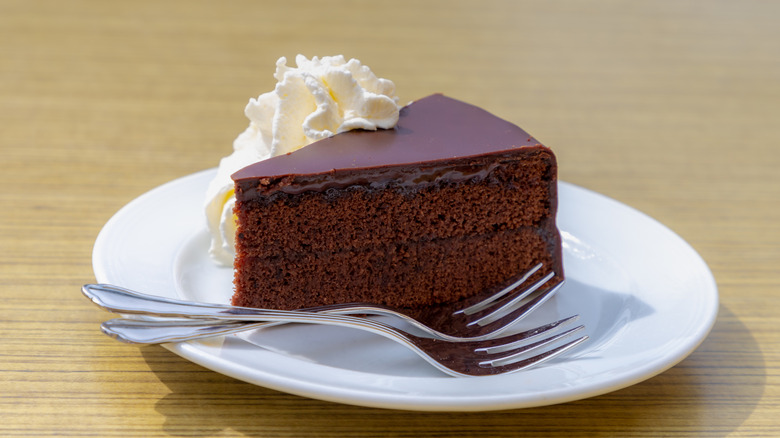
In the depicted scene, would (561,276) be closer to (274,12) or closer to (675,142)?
(675,142)

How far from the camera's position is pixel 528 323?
194cm

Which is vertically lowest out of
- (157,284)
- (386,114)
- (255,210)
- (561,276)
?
(561,276)

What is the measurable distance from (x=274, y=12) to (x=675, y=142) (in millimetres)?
2414

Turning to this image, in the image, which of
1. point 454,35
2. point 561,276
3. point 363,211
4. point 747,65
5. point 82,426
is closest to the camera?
point 82,426

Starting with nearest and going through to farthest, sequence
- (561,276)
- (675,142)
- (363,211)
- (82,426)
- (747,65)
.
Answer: (82,426) < (363,211) < (561,276) < (675,142) < (747,65)

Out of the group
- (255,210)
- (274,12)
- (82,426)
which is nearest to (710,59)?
(274,12)

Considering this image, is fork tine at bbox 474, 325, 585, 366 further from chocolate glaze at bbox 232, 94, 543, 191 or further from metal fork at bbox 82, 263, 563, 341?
chocolate glaze at bbox 232, 94, 543, 191

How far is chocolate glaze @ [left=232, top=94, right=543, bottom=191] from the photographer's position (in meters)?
1.87

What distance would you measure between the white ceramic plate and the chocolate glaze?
1.15 ft

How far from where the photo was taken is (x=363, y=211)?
1.97 m

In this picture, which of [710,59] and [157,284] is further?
[710,59]

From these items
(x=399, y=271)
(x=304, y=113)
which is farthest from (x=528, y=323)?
(x=304, y=113)

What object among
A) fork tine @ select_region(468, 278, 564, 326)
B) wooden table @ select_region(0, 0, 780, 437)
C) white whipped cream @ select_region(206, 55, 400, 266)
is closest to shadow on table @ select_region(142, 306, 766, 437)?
wooden table @ select_region(0, 0, 780, 437)

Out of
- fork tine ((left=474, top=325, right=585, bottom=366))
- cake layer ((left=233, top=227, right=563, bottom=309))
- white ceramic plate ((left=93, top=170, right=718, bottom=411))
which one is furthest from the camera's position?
cake layer ((left=233, top=227, right=563, bottom=309))
